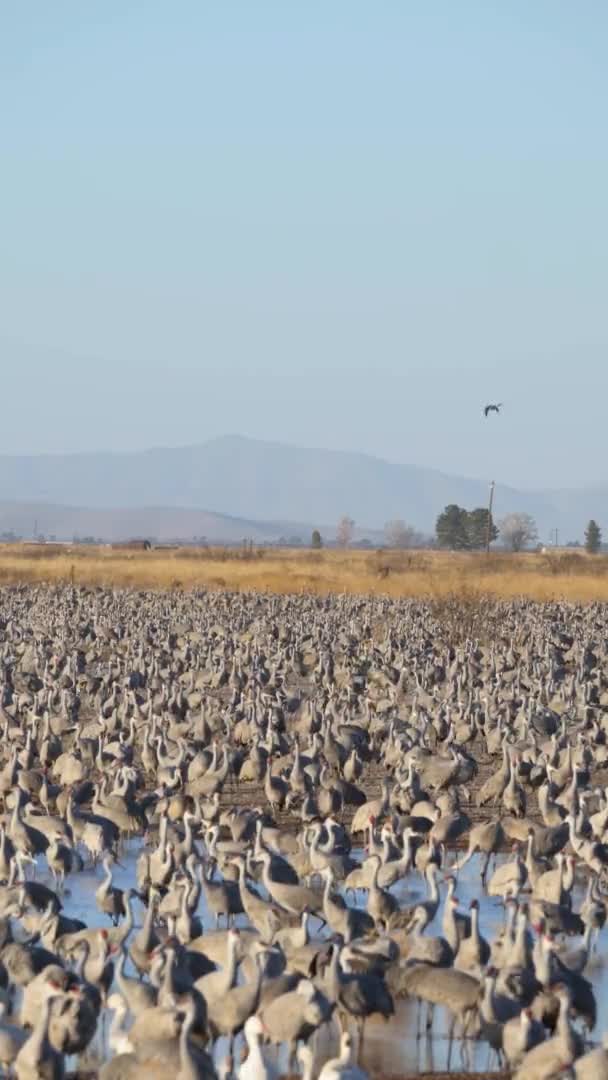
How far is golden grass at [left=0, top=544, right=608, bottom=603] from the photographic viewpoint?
60562mm

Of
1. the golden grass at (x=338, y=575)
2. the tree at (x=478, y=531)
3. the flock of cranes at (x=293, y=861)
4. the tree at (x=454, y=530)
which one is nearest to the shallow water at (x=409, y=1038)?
the flock of cranes at (x=293, y=861)

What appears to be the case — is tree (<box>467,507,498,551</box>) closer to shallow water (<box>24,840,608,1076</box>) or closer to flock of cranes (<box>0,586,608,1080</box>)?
flock of cranes (<box>0,586,608,1080</box>)

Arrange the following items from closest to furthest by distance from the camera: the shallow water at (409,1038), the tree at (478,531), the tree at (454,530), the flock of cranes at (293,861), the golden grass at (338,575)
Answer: the flock of cranes at (293,861)
the shallow water at (409,1038)
the golden grass at (338,575)
the tree at (478,531)
the tree at (454,530)

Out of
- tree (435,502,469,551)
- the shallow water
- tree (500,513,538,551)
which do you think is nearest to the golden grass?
the shallow water

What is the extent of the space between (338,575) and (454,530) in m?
89.6

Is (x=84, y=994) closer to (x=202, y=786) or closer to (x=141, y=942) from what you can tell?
(x=141, y=942)

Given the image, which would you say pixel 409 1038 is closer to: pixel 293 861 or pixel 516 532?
pixel 293 861

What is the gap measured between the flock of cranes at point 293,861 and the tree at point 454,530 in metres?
122

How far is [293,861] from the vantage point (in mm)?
16453

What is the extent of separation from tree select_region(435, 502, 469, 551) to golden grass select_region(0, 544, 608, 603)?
229 ft

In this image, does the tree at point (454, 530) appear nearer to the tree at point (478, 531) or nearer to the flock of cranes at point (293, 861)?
the tree at point (478, 531)

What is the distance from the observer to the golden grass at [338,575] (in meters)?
60.6

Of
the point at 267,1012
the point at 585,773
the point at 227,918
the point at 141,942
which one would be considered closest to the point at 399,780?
the point at 585,773

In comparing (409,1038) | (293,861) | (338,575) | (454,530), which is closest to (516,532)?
(454,530)
